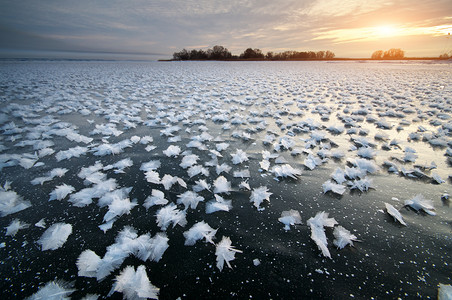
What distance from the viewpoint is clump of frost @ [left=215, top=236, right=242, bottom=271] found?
149 centimetres

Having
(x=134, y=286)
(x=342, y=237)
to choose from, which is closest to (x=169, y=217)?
(x=134, y=286)

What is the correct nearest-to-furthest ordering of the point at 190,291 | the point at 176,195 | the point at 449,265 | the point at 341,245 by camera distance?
the point at 190,291
the point at 449,265
the point at 341,245
the point at 176,195

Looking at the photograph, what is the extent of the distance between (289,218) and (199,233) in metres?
0.93

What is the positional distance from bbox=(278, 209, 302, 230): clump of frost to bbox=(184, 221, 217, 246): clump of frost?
72 centimetres

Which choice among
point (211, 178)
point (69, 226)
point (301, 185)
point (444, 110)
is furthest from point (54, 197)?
point (444, 110)

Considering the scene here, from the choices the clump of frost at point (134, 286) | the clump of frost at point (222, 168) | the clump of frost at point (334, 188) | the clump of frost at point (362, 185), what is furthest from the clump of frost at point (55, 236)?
the clump of frost at point (362, 185)

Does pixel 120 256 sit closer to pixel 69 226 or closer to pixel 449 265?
pixel 69 226

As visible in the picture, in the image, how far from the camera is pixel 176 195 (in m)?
2.21

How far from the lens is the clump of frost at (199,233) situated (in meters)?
1.66

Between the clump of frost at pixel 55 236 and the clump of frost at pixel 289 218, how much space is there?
6.84 feet

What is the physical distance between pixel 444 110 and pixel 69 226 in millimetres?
9465

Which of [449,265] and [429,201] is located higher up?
[429,201]

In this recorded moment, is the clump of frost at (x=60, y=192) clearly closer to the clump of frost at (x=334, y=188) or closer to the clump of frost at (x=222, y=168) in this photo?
the clump of frost at (x=222, y=168)

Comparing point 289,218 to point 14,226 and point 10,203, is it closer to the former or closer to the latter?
point 14,226
